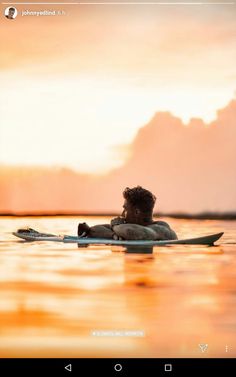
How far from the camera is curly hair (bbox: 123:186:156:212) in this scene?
14.2 metres

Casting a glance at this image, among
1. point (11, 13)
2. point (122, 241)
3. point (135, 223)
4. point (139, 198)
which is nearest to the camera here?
point (11, 13)

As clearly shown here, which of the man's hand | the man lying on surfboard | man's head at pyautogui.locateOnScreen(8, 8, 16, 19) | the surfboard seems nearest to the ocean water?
man's head at pyautogui.locateOnScreen(8, 8, 16, 19)

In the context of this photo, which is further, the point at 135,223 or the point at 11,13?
the point at 135,223

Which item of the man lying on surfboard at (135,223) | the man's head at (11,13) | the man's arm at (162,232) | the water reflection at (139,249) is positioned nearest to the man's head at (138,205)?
the man lying on surfboard at (135,223)

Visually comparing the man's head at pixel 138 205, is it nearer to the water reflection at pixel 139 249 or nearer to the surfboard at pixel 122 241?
the surfboard at pixel 122 241

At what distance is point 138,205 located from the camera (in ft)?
46.7

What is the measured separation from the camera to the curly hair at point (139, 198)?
14.2 meters

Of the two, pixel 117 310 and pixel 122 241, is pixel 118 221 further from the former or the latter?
pixel 117 310

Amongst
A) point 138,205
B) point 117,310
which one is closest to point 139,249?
point 138,205

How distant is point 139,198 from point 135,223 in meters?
0.47

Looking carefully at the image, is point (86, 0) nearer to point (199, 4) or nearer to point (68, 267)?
point (199, 4)

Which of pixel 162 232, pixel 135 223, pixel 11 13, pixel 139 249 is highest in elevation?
pixel 11 13
